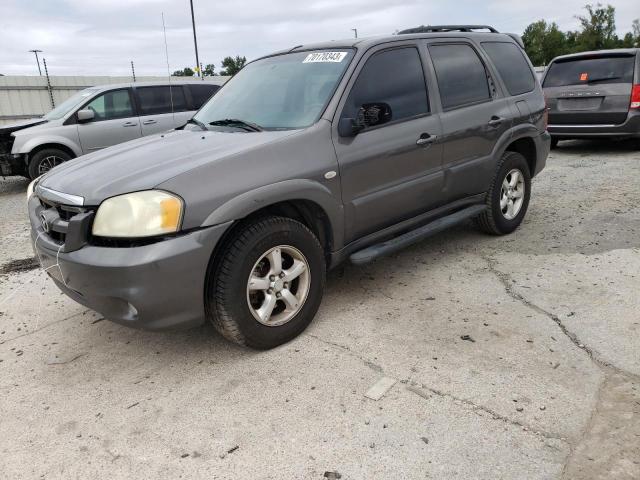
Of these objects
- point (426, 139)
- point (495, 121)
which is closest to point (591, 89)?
point (495, 121)

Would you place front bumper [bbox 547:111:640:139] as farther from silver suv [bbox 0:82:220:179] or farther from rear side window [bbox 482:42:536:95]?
silver suv [bbox 0:82:220:179]

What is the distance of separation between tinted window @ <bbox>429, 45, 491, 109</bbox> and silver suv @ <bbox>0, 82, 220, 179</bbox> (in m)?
5.54

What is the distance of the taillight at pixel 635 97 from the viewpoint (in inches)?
333

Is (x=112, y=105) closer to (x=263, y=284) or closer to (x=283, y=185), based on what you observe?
(x=283, y=185)

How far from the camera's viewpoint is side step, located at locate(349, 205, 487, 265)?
3555 millimetres

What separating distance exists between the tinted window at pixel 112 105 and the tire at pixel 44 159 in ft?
2.59

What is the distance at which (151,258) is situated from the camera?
260 centimetres

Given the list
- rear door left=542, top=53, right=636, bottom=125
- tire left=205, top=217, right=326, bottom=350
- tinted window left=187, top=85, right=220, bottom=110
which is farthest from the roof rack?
tinted window left=187, top=85, right=220, bottom=110

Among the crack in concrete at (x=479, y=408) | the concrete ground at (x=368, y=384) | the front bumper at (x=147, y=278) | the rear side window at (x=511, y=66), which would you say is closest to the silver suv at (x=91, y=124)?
the concrete ground at (x=368, y=384)

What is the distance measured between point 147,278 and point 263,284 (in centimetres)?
68

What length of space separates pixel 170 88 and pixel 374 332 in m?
7.59

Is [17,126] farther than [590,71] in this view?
No

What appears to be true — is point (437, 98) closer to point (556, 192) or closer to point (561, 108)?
point (556, 192)

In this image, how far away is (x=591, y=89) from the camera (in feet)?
29.0
